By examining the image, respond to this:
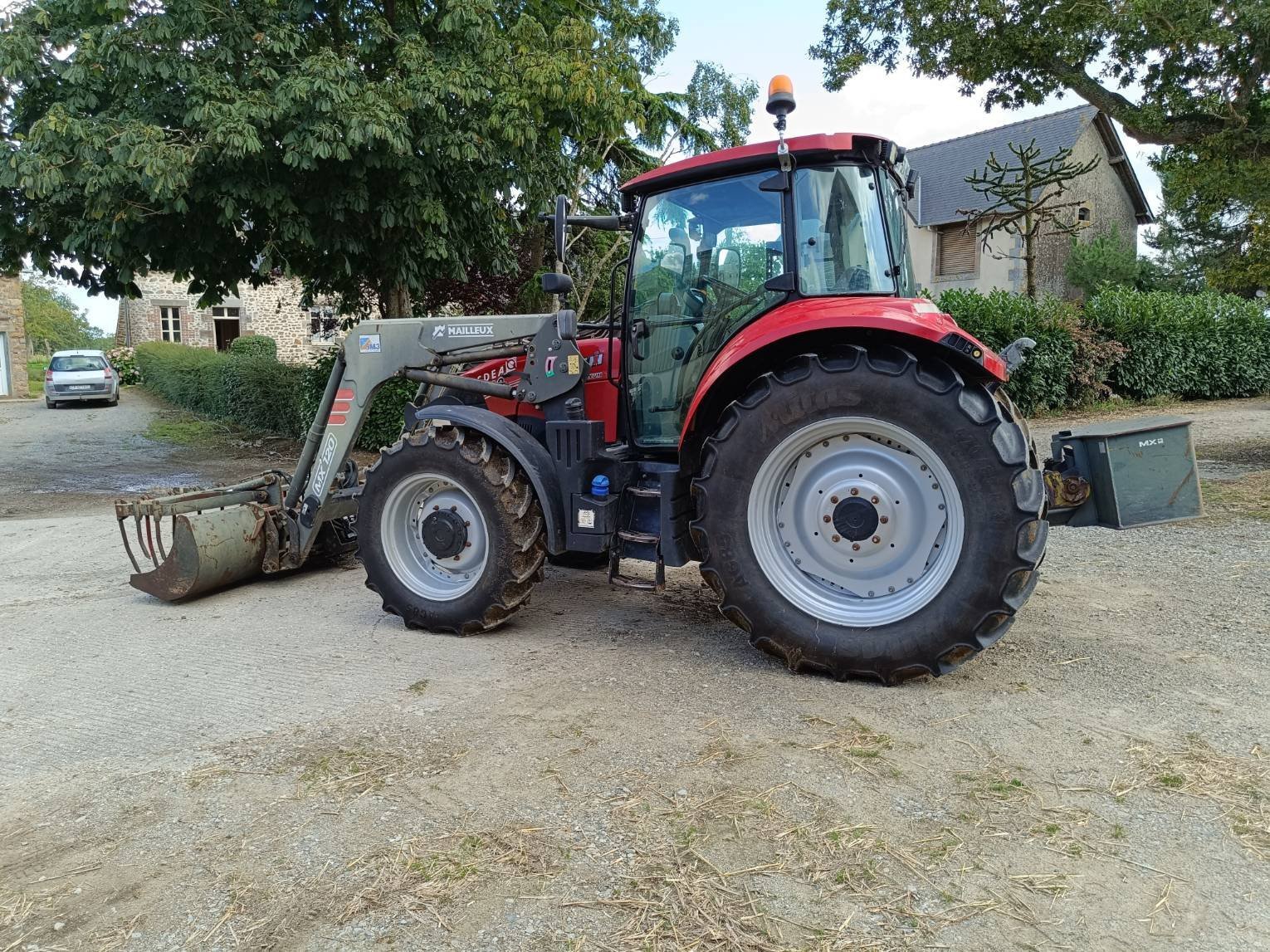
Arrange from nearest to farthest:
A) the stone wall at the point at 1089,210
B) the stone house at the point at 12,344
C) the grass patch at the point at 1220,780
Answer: the grass patch at the point at 1220,780
the stone house at the point at 12,344
the stone wall at the point at 1089,210

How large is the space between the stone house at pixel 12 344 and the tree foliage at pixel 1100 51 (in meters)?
27.4

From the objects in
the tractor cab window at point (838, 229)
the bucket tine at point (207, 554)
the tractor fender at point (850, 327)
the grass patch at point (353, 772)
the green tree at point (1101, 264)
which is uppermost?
the green tree at point (1101, 264)

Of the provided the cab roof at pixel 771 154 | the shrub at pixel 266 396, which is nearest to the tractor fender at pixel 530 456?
the cab roof at pixel 771 154

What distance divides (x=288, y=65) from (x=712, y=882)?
931 centimetres

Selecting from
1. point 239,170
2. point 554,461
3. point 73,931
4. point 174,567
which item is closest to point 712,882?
point 73,931

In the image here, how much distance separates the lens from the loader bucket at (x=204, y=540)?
18.1 feet

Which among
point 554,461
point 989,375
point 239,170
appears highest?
point 239,170

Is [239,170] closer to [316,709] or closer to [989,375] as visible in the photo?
[316,709]

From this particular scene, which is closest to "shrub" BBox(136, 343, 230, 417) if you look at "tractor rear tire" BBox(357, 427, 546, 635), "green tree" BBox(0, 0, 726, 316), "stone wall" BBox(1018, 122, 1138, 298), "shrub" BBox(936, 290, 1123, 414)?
"green tree" BBox(0, 0, 726, 316)

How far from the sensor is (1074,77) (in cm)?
988

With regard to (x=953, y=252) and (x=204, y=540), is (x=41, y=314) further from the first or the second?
(x=204, y=540)

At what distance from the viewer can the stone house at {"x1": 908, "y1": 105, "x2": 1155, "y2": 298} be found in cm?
2939

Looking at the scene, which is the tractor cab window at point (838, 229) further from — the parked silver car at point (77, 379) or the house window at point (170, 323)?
the house window at point (170, 323)

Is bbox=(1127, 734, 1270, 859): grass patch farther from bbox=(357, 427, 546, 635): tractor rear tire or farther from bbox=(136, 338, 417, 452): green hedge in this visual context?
bbox=(136, 338, 417, 452): green hedge
